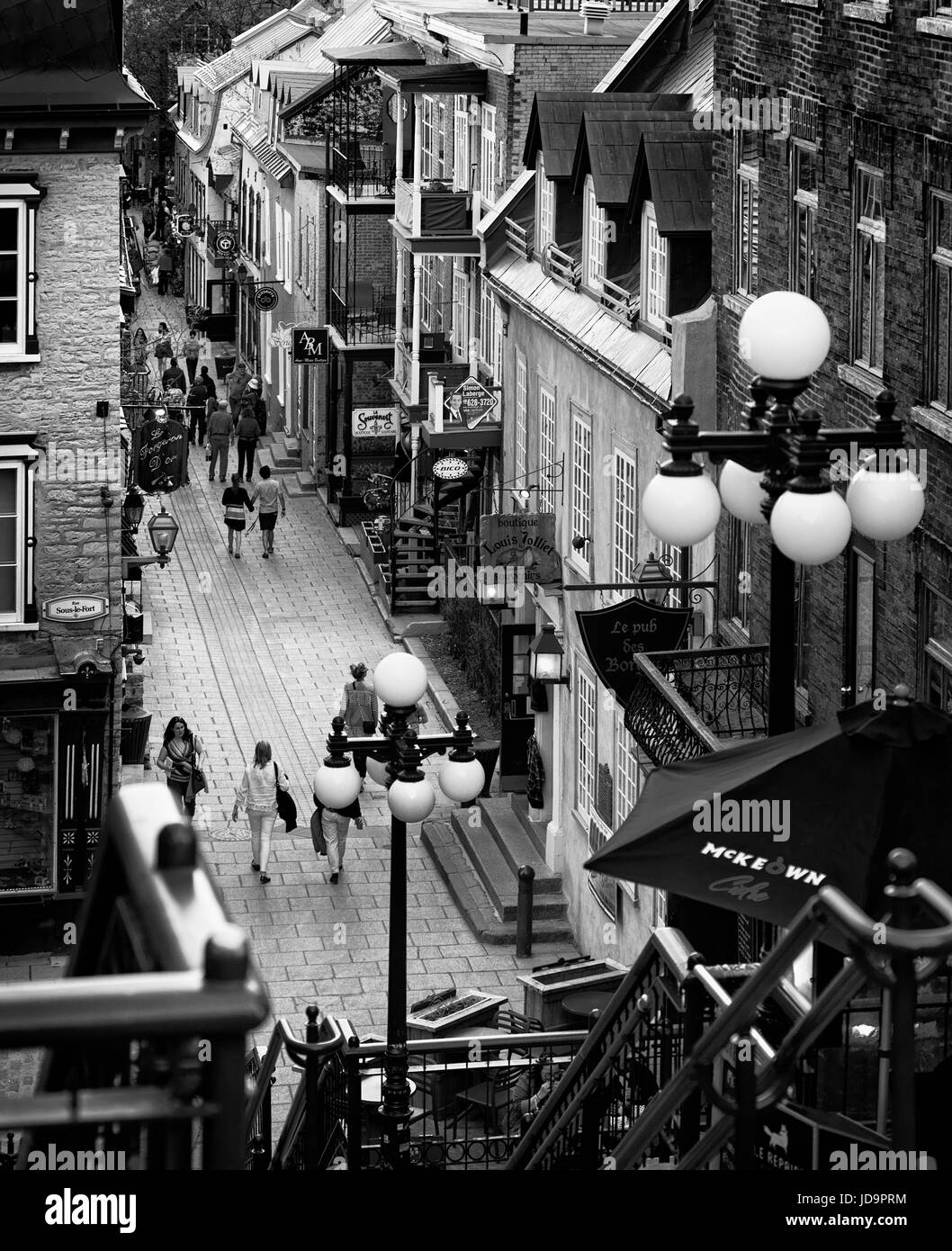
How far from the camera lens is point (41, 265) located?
71.7 ft

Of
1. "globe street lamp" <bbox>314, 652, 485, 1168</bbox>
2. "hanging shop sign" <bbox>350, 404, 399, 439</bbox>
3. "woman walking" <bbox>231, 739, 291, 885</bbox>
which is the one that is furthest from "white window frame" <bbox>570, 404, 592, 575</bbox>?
"hanging shop sign" <bbox>350, 404, 399, 439</bbox>

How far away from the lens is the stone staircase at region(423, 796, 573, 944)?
23.7 meters

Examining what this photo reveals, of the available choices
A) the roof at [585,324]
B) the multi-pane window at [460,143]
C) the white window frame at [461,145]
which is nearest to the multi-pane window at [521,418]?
the roof at [585,324]

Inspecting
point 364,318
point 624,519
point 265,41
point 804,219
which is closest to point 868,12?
point 804,219

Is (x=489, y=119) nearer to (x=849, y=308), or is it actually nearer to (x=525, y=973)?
(x=525, y=973)

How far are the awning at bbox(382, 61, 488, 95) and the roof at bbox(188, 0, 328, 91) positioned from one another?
79.6 feet

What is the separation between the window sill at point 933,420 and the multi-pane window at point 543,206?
1181 cm

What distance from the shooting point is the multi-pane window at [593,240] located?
23.4 metres

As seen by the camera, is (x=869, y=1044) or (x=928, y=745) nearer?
(x=928, y=745)

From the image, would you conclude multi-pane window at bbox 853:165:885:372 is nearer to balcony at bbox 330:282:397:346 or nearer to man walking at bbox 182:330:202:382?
balcony at bbox 330:282:397:346

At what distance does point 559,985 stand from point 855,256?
6744mm

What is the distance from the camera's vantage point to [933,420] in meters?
13.7

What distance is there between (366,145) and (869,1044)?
111 ft
